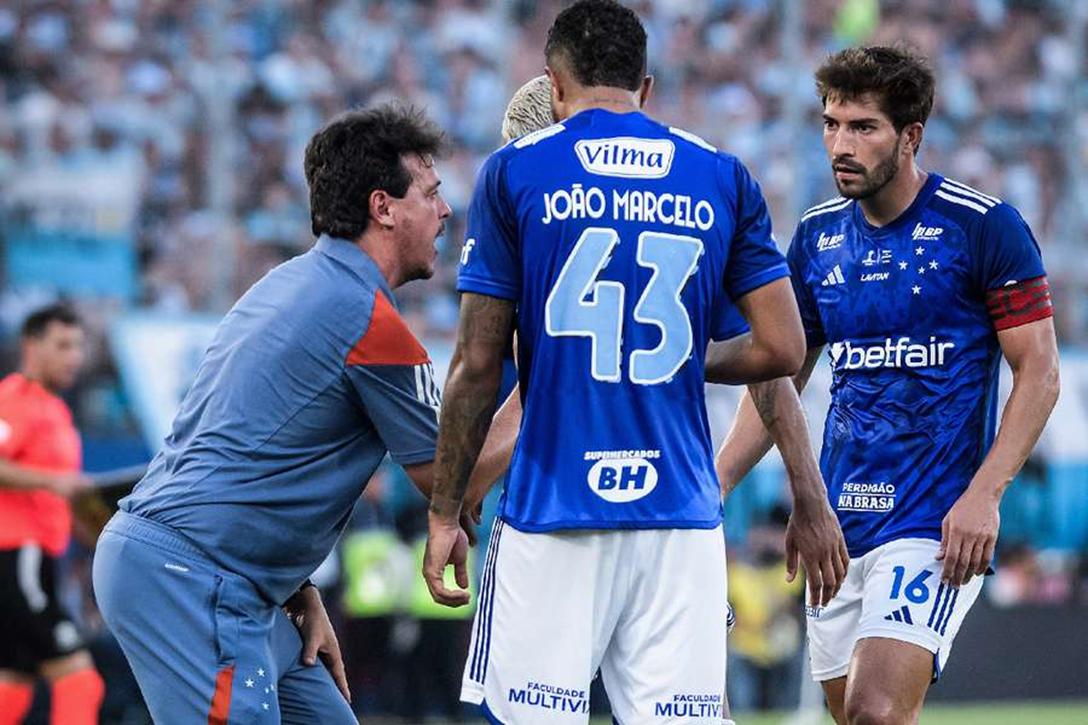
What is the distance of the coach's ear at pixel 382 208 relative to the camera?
468cm

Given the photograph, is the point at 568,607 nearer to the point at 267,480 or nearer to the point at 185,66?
the point at 267,480

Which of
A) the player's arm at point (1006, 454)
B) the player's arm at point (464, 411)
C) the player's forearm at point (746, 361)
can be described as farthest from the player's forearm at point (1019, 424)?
the player's arm at point (464, 411)

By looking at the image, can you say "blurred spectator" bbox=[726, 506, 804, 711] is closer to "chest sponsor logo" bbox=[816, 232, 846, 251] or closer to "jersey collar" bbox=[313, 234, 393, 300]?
"chest sponsor logo" bbox=[816, 232, 846, 251]

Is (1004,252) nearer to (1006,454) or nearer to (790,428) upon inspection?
(1006,454)

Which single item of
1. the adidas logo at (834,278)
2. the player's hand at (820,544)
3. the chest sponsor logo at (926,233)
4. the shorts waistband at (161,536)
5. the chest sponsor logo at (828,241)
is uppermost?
the chest sponsor logo at (926,233)

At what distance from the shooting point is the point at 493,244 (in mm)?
4297

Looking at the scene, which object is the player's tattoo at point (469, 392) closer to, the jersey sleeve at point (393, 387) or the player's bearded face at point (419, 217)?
the jersey sleeve at point (393, 387)

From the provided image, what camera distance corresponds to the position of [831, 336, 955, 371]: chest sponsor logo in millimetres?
5371

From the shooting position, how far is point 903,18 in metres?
17.8

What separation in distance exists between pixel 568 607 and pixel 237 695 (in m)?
0.91

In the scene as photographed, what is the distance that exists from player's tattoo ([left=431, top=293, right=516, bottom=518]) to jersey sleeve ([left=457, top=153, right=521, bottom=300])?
0.11 ft

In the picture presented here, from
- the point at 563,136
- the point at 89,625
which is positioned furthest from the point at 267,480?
the point at 89,625

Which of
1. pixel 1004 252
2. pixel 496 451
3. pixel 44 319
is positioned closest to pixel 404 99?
pixel 44 319

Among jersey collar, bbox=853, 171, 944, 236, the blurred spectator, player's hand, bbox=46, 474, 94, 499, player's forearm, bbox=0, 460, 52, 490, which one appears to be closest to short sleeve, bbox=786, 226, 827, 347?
jersey collar, bbox=853, 171, 944, 236
